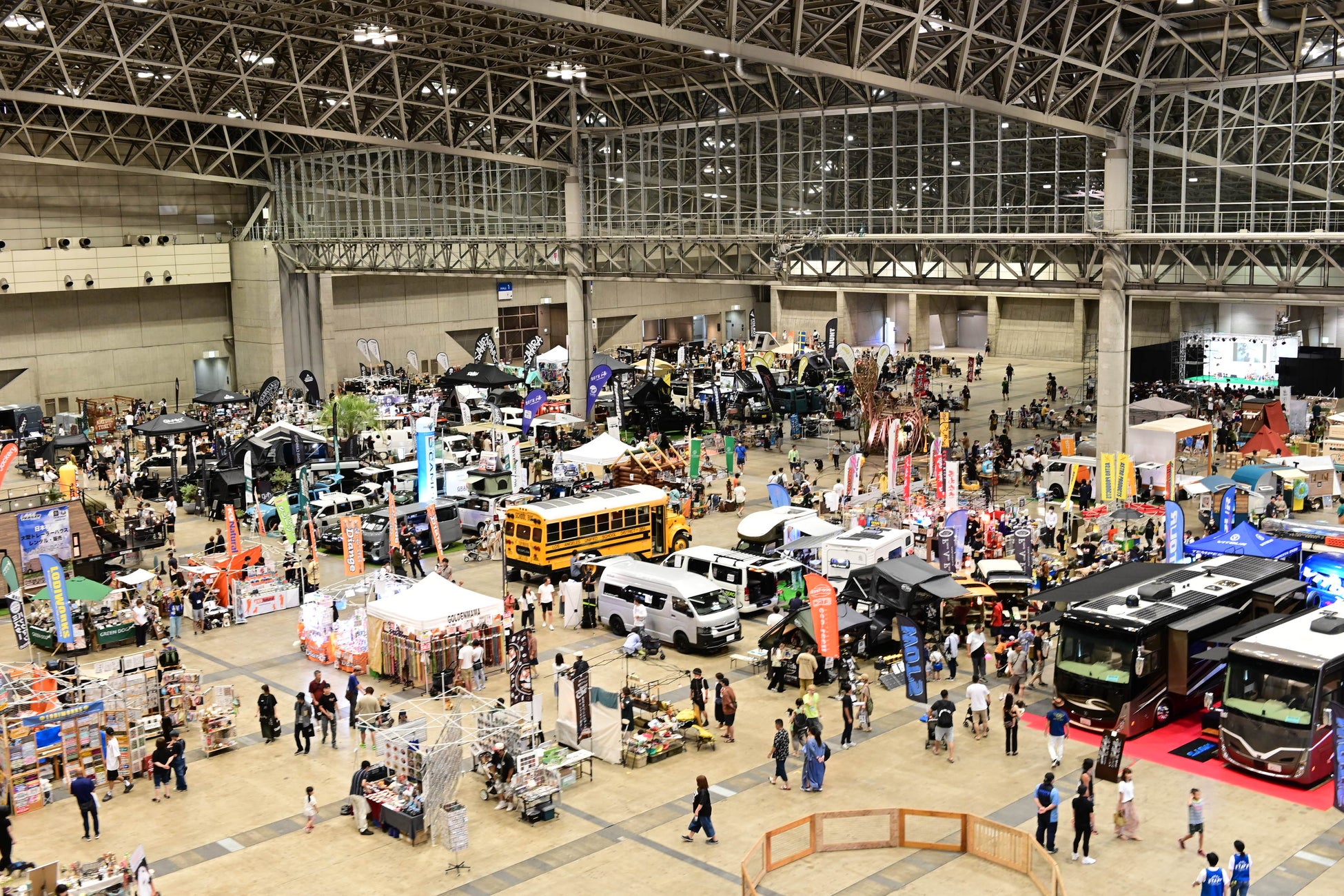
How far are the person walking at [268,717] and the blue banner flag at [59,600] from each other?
6651 mm

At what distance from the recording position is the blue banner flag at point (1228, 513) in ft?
101

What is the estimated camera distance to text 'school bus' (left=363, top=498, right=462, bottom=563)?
111 ft

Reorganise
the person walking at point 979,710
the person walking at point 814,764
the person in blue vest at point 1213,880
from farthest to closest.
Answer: the person walking at point 979,710 < the person walking at point 814,764 < the person in blue vest at point 1213,880

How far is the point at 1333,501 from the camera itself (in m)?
36.8

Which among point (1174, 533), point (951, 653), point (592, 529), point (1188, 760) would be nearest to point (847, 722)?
point (951, 653)

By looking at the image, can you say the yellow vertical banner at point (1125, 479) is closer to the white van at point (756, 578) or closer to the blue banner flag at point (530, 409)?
the white van at point (756, 578)

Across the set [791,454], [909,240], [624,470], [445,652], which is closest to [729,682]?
[445,652]

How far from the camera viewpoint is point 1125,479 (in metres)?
33.3

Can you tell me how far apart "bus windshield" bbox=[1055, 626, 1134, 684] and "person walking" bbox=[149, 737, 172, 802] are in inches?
540

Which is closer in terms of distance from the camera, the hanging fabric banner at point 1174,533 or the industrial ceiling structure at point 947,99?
the hanging fabric banner at point 1174,533

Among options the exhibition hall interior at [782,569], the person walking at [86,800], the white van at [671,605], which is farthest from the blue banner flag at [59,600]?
the white van at [671,605]

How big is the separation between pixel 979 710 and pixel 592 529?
1198 cm

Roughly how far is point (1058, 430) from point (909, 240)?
32.0 ft

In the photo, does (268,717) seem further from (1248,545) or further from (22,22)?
(22,22)
